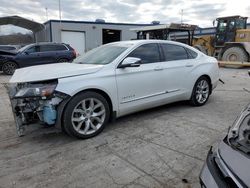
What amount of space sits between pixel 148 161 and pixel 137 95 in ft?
5.05

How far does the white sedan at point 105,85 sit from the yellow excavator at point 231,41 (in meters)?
10.3

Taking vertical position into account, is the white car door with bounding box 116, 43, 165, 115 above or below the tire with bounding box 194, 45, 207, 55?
below

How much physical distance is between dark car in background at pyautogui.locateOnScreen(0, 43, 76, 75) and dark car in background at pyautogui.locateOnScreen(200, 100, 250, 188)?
1241 centimetres

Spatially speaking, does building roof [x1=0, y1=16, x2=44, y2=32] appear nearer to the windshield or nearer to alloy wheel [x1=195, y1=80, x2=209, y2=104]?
the windshield

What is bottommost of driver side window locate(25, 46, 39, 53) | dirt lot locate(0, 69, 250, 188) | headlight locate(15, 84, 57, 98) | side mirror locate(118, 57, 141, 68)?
dirt lot locate(0, 69, 250, 188)

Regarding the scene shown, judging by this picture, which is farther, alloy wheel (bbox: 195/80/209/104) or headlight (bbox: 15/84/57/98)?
alloy wheel (bbox: 195/80/209/104)

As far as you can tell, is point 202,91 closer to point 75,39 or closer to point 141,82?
point 141,82

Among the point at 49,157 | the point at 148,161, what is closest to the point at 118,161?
the point at 148,161

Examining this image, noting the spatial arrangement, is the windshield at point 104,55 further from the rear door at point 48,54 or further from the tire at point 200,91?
the rear door at point 48,54

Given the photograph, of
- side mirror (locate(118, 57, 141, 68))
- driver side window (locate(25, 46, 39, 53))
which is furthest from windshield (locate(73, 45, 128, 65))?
driver side window (locate(25, 46, 39, 53))

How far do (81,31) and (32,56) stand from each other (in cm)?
1592

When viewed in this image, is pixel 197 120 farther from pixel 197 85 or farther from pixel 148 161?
pixel 148 161

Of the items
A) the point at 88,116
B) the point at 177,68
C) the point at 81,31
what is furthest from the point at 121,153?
the point at 81,31

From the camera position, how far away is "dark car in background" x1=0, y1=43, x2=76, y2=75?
1283cm
